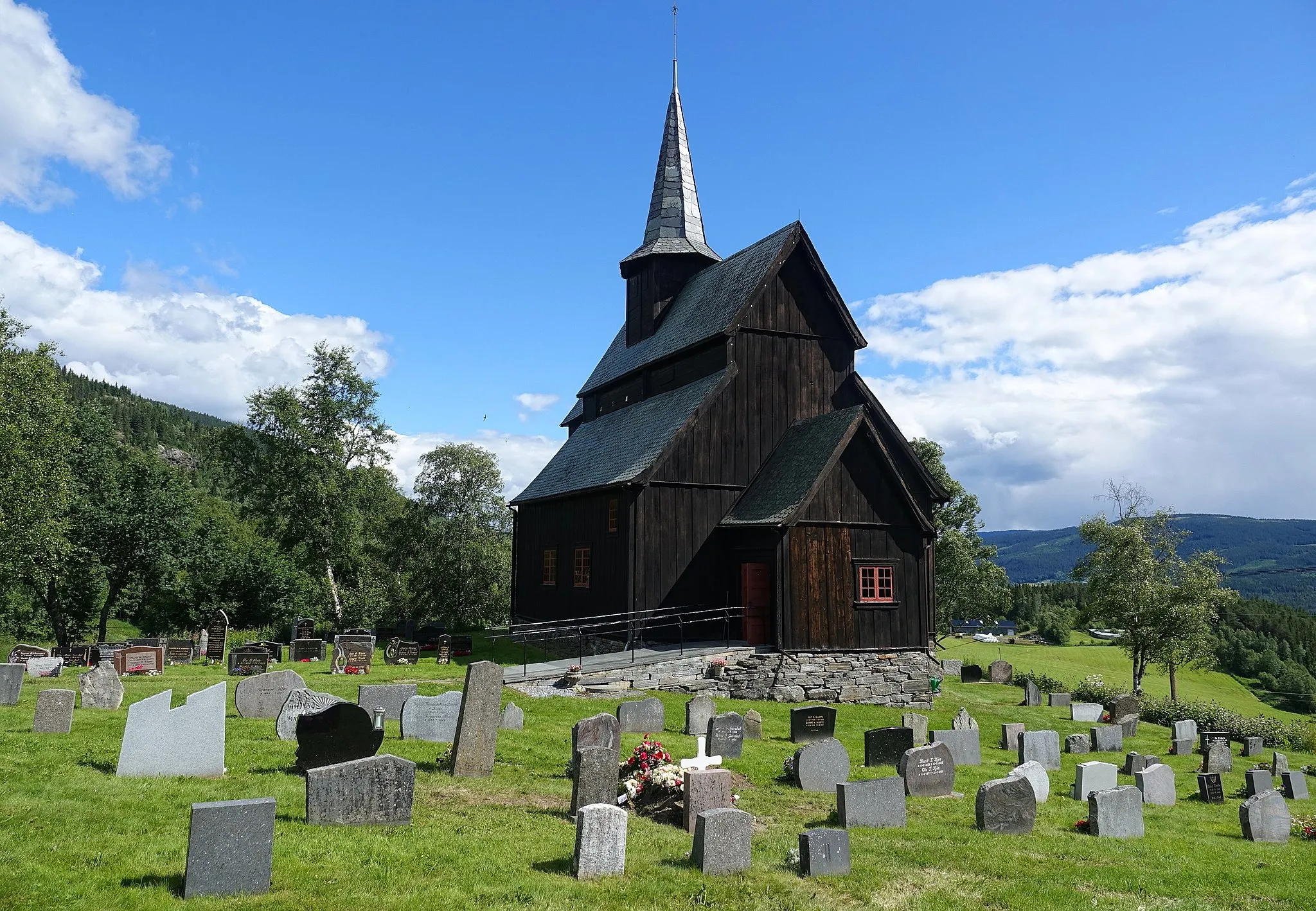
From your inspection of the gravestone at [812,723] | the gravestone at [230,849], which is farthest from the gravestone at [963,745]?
the gravestone at [230,849]

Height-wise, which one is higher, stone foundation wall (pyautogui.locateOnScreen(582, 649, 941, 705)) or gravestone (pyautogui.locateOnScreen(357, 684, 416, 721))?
gravestone (pyautogui.locateOnScreen(357, 684, 416, 721))

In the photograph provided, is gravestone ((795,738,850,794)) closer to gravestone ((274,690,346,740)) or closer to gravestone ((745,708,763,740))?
gravestone ((745,708,763,740))

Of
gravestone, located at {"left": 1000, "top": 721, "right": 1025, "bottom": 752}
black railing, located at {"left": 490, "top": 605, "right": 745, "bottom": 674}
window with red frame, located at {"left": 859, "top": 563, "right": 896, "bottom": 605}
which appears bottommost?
gravestone, located at {"left": 1000, "top": 721, "right": 1025, "bottom": 752}

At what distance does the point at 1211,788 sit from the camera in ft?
52.0

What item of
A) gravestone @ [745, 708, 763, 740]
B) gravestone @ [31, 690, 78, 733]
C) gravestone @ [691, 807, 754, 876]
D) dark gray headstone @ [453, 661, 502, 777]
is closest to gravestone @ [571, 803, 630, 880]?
gravestone @ [691, 807, 754, 876]

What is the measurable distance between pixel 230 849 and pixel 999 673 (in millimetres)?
32094

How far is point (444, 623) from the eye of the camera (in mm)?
42875

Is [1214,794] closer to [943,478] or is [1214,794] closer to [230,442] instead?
[943,478]

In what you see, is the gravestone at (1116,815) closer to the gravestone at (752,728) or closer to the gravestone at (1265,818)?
the gravestone at (1265,818)

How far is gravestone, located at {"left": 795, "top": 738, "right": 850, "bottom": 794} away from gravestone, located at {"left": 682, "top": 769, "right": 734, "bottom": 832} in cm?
269

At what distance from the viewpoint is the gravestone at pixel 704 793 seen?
407 inches

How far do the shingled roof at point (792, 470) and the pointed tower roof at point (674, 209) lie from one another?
30.9 feet

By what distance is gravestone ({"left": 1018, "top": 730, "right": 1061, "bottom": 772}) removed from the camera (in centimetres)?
1678

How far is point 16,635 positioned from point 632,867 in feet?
158
